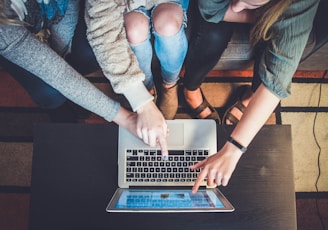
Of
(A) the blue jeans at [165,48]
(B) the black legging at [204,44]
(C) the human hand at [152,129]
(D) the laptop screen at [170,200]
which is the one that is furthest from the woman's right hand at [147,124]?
(B) the black legging at [204,44]

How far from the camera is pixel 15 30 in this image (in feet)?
2.53

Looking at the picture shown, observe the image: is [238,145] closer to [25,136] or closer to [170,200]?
[170,200]

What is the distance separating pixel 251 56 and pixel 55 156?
29.8 inches

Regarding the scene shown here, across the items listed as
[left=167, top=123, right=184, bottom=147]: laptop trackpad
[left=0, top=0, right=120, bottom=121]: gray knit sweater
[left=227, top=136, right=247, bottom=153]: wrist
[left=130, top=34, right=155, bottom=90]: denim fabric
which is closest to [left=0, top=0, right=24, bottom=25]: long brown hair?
[left=0, top=0, right=120, bottom=121]: gray knit sweater

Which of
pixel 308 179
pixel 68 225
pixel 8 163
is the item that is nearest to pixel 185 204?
pixel 68 225

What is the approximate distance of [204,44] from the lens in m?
1.04

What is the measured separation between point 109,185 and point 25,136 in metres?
0.69

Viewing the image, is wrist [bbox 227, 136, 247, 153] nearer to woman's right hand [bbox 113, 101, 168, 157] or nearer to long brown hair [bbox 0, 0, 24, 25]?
woman's right hand [bbox 113, 101, 168, 157]

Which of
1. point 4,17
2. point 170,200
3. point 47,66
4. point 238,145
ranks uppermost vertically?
point 4,17

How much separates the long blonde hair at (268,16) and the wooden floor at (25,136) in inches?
18.1

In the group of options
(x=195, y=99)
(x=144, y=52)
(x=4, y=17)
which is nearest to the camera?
(x=4, y=17)

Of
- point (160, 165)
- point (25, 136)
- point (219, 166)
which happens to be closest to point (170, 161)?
point (160, 165)

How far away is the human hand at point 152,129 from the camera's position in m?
0.80

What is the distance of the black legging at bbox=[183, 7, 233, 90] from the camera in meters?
1.01
